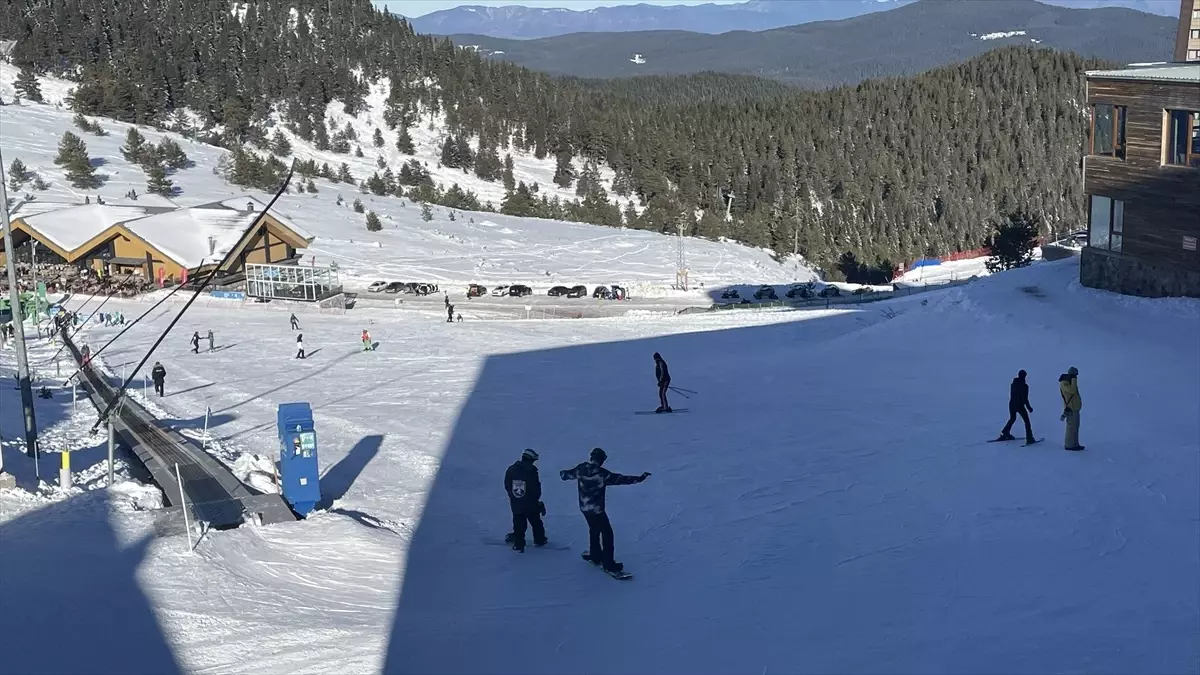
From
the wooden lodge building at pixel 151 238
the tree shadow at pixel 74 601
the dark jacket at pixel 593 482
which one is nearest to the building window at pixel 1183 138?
the dark jacket at pixel 593 482

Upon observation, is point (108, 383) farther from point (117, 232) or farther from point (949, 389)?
point (117, 232)

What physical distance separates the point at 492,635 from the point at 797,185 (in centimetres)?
12272

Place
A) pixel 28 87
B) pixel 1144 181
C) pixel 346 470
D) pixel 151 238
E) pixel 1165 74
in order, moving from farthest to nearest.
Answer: pixel 28 87
pixel 151 238
pixel 1144 181
pixel 1165 74
pixel 346 470

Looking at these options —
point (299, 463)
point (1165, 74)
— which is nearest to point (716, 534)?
point (299, 463)

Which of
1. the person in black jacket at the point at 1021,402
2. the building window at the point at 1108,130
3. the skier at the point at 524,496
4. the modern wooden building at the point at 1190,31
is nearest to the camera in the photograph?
the skier at the point at 524,496

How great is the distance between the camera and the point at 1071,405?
15.8m

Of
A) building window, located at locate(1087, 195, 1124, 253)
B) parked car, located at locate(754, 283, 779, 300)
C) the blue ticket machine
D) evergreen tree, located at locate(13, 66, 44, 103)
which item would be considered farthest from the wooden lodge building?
evergreen tree, located at locate(13, 66, 44, 103)

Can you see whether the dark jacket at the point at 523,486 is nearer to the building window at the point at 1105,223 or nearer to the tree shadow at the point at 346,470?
the tree shadow at the point at 346,470

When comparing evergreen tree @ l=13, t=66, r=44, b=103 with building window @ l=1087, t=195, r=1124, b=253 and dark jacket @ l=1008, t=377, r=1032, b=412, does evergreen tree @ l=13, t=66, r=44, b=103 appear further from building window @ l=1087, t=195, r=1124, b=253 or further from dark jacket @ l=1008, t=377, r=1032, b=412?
dark jacket @ l=1008, t=377, r=1032, b=412

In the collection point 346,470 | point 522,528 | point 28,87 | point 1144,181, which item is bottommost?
point 346,470

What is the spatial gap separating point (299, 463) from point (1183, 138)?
62.4 ft

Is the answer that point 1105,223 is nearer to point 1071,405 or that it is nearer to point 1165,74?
point 1165,74

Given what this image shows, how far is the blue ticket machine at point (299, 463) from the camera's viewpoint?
1430 cm

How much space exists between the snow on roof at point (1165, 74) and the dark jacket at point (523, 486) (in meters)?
17.8
